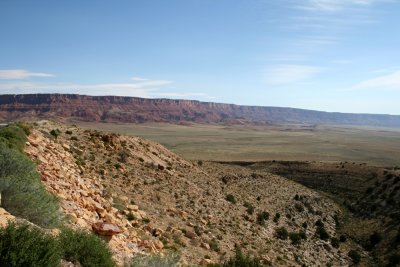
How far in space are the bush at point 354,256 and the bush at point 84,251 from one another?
1878 centimetres

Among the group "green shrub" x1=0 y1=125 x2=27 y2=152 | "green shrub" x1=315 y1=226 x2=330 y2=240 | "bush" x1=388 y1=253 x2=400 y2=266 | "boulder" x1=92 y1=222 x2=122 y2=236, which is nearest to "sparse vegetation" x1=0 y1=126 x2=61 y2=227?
"boulder" x1=92 y1=222 x2=122 y2=236

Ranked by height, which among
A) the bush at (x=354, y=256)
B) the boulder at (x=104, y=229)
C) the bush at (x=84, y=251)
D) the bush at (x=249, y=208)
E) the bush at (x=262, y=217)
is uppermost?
the bush at (x=84, y=251)

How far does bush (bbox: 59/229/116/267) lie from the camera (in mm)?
6836

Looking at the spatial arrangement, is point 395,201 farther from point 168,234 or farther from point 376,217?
point 168,234

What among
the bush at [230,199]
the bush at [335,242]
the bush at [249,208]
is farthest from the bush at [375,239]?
the bush at [230,199]

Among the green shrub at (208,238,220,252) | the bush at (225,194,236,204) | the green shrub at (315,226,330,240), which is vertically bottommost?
the green shrub at (315,226,330,240)

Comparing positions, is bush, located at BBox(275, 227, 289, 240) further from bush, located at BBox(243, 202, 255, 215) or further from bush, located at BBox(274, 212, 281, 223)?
bush, located at BBox(243, 202, 255, 215)

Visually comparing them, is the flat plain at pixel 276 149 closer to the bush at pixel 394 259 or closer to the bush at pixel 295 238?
the bush at pixel 295 238

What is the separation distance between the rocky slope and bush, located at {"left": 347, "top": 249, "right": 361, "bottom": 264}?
15.2 inches

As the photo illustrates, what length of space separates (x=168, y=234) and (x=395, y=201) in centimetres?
2353

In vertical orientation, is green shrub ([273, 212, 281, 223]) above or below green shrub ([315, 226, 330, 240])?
above

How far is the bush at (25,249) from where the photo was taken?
5.57m

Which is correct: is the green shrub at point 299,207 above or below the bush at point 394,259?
above

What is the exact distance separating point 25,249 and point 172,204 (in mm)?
14559
